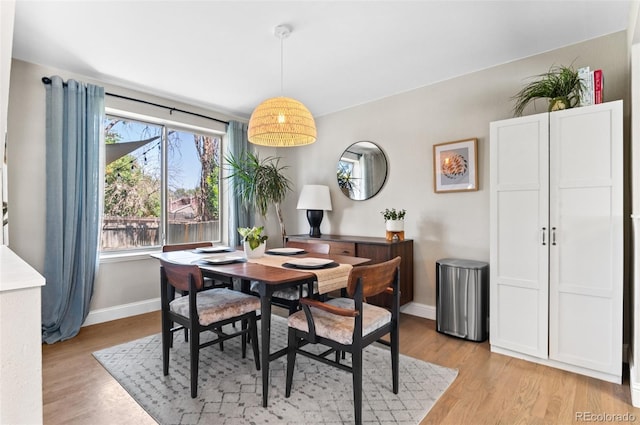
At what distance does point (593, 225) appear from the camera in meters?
2.17

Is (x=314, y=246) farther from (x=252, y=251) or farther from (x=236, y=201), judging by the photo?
(x=236, y=201)

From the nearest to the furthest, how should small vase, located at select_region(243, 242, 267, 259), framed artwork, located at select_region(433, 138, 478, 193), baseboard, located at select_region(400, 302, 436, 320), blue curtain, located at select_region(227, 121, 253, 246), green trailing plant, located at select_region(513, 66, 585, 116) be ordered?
green trailing plant, located at select_region(513, 66, 585, 116) → small vase, located at select_region(243, 242, 267, 259) → framed artwork, located at select_region(433, 138, 478, 193) → baseboard, located at select_region(400, 302, 436, 320) → blue curtain, located at select_region(227, 121, 253, 246)

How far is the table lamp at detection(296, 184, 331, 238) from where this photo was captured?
159 inches

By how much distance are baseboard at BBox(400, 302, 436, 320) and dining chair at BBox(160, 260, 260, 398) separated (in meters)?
1.88

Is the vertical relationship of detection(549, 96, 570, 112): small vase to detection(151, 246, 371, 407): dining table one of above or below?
above

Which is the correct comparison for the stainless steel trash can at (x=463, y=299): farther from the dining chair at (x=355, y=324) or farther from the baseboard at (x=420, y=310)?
the dining chair at (x=355, y=324)

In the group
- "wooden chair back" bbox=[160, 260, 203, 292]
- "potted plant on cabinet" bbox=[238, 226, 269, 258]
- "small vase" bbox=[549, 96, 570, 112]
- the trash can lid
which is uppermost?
"small vase" bbox=[549, 96, 570, 112]

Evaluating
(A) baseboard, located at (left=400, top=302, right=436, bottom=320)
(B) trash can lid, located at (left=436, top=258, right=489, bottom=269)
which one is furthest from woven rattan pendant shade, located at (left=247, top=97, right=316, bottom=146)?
(A) baseboard, located at (left=400, top=302, right=436, bottom=320)

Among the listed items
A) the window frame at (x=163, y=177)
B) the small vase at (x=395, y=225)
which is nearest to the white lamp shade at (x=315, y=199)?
the small vase at (x=395, y=225)

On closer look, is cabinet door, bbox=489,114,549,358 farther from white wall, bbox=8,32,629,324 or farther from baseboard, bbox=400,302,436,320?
baseboard, bbox=400,302,436,320

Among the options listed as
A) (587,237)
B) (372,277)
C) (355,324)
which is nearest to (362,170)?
(587,237)

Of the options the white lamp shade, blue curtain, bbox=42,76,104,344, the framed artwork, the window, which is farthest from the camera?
the white lamp shade

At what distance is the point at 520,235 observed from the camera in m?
2.47

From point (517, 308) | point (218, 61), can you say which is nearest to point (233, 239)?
point (218, 61)
